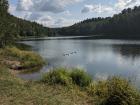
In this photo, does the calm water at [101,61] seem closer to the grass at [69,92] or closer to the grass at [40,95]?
the grass at [69,92]

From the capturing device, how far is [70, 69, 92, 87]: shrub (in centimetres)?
1622

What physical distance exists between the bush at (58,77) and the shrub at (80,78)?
1.29 feet

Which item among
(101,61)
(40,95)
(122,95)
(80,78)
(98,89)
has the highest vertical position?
(122,95)

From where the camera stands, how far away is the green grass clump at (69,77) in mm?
15695

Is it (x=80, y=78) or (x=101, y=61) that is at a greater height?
(x=80, y=78)

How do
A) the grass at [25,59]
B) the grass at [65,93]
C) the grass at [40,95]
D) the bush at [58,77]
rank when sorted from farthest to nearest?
the grass at [25,59] → the bush at [58,77] → the grass at [40,95] → the grass at [65,93]

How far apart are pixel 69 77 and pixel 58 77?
616mm

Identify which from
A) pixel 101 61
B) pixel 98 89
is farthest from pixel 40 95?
pixel 101 61

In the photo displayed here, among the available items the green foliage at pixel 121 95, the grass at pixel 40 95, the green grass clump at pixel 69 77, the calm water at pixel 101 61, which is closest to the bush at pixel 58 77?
the green grass clump at pixel 69 77

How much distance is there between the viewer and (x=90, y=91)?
46.3 feet

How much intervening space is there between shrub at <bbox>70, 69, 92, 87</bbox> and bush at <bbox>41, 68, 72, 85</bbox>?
1.29 feet

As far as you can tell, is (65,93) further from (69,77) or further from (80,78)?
(80,78)

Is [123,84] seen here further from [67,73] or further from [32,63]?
[32,63]

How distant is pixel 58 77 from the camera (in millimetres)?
15883
